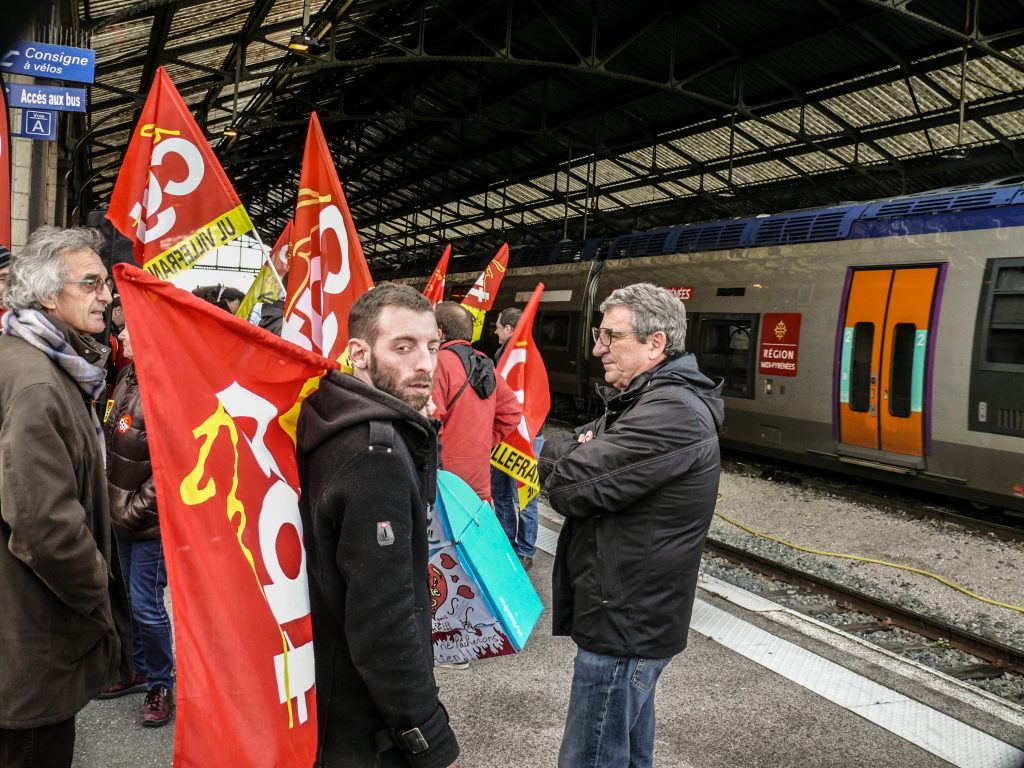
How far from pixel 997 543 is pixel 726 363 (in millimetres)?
4913

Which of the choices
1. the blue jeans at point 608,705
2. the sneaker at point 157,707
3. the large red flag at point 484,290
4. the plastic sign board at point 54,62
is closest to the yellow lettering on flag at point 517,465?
the large red flag at point 484,290

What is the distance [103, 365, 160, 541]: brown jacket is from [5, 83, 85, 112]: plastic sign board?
478 cm

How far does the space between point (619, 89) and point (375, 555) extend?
17.7 m

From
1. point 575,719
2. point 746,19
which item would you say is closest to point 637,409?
point 575,719

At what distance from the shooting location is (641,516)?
2715 mm

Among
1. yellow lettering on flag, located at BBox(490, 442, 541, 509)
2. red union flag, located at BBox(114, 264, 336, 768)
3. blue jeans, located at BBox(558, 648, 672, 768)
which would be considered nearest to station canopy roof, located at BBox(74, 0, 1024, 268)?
yellow lettering on flag, located at BBox(490, 442, 541, 509)

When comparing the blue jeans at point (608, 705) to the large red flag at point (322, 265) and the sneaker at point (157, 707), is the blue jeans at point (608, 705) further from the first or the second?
the sneaker at point (157, 707)

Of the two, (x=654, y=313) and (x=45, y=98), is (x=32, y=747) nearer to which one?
(x=654, y=313)

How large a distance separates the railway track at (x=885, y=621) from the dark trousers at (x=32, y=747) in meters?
5.01

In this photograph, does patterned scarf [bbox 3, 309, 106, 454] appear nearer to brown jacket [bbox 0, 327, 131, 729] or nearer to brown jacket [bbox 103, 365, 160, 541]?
brown jacket [bbox 0, 327, 131, 729]

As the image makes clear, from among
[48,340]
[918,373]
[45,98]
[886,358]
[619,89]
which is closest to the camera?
[48,340]

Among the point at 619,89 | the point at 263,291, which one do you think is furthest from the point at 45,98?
the point at 619,89

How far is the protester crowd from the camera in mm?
1977

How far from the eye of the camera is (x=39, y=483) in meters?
2.31
